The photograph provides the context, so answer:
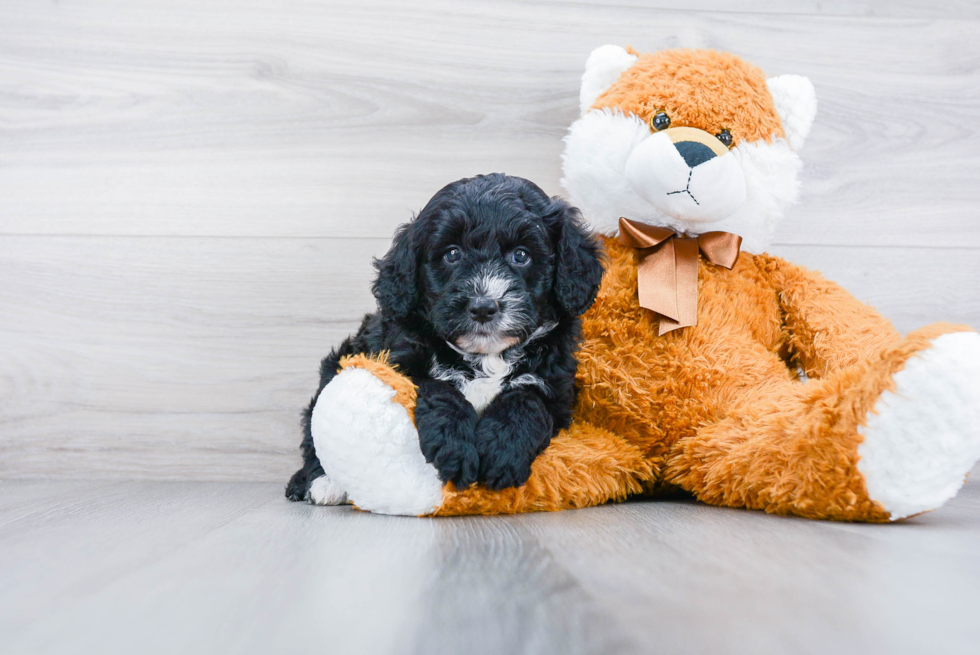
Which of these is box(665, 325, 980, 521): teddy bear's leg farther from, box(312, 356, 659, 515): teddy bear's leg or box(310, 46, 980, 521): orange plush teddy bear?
box(312, 356, 659, 515): teddy bear's leg

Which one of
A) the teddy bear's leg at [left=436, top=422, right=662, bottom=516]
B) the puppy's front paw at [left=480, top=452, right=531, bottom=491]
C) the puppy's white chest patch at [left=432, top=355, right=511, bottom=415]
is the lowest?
the teddy bear's leg at [left=436, top=422, right=662, bottom=516]

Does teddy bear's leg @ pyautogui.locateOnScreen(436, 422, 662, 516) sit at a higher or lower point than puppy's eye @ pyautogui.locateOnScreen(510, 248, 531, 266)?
lower

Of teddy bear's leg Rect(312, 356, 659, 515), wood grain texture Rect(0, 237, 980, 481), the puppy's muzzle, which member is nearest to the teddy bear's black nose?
the puppy's muzzle

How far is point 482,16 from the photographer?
5.27 ft

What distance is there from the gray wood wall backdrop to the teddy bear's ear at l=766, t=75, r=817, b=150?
0.37 m

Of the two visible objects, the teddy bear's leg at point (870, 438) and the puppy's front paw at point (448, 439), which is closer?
the teddy bear's leg at point (870, 438)

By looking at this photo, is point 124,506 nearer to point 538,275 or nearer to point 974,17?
point 538,275

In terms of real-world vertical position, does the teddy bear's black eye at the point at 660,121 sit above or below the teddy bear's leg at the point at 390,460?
above

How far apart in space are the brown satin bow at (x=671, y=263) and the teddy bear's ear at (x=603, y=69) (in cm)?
28

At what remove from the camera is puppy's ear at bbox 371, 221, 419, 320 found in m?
1.05

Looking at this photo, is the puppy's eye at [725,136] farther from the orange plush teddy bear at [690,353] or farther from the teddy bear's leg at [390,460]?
the teddy bear's leg at [390,460]

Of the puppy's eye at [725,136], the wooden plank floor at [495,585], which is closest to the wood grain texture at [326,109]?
the puppy's eye at [725,136]

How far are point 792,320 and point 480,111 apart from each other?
84cm

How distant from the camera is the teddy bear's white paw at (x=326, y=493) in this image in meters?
1.18
